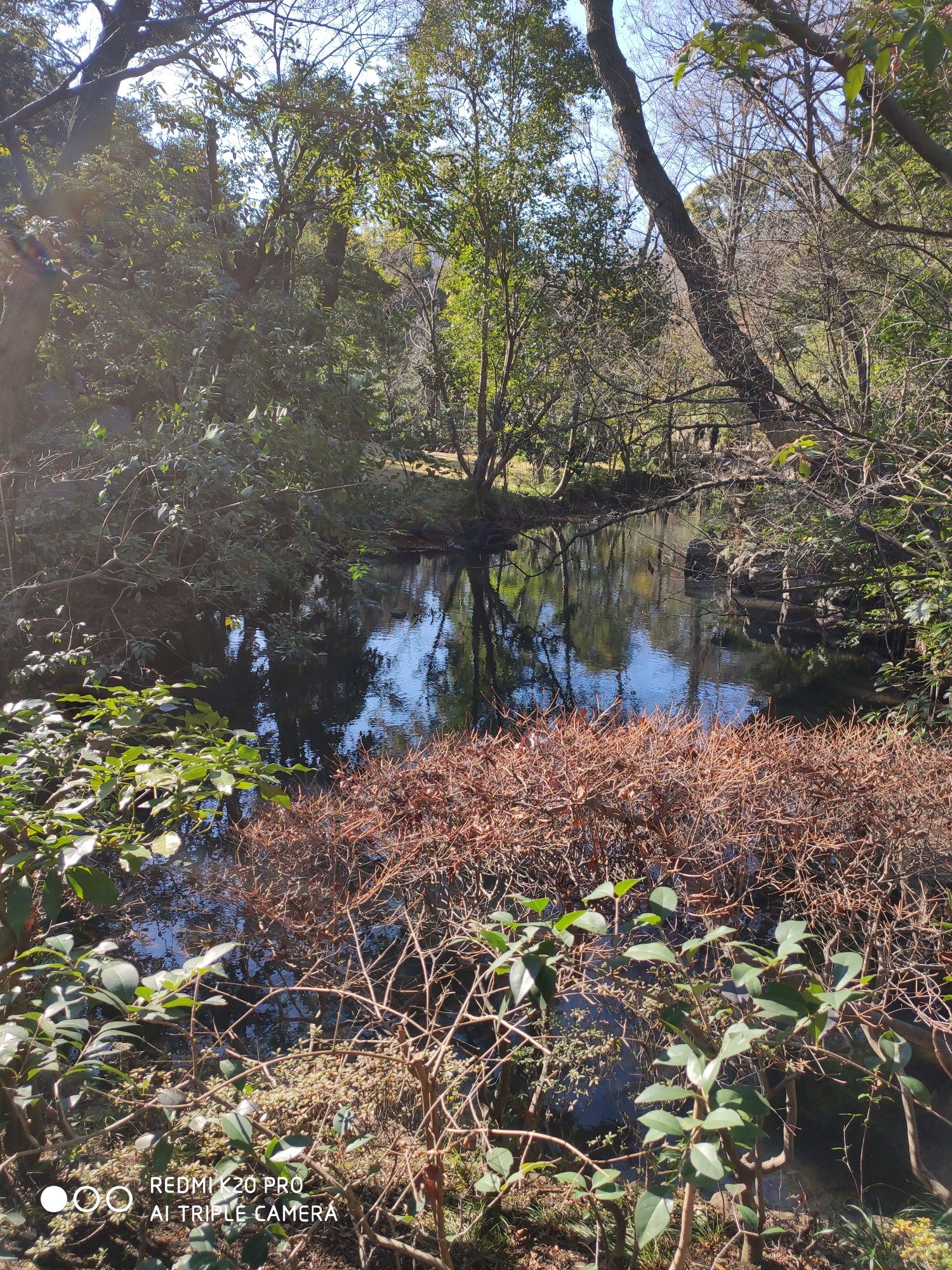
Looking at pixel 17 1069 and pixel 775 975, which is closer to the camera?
pixel 775 975

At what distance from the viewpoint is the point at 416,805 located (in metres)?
4.37

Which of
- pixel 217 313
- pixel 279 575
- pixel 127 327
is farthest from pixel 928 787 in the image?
pixel 127 327

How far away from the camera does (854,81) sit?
2.57 meters

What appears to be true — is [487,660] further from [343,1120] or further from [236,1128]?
[236,1128]

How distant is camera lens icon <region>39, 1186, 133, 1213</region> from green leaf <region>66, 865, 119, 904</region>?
838 millimetres

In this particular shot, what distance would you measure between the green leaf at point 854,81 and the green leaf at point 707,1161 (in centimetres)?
290

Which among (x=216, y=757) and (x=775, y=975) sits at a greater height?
(x=216, y=757)

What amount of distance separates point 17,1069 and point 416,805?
96.2 inches

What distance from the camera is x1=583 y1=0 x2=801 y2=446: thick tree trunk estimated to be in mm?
8547

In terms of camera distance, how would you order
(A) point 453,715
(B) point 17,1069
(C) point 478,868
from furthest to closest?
(A) point 453,715, (C) point 478,868, (B) point 17,1069

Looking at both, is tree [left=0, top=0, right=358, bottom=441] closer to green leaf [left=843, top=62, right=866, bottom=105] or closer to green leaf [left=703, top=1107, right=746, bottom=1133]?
green leaf [left=843, top=62, right=866, bottom=105]

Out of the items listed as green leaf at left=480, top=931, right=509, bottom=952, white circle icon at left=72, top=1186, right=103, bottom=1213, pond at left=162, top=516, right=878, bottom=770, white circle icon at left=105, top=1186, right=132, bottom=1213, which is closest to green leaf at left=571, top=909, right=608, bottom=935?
green leaf at left=480, top=931, right=509, bottom=952

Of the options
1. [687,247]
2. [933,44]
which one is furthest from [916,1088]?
[687,247]

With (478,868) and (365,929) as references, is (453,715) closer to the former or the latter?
(365,929)
